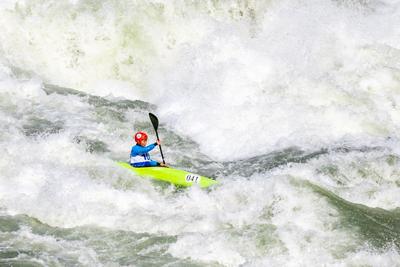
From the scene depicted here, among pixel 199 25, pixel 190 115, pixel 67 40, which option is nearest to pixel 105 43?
pixel 67 40

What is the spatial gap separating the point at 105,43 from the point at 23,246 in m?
7.88

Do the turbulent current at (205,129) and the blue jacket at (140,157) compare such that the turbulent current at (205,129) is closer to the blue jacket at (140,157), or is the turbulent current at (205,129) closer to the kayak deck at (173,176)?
the kayak deck at (173,176)

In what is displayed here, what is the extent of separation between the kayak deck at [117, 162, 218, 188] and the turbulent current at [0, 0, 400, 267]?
22cm

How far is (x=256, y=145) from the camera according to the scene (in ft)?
35.4

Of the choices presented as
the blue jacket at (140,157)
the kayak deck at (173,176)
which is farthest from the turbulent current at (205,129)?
the blue jacket at (140,157)

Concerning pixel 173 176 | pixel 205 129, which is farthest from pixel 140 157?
pixel 205 129

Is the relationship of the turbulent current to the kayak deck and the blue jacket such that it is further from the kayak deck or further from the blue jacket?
the blue jacket

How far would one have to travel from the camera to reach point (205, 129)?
1158 cm

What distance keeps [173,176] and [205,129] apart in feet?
8.99

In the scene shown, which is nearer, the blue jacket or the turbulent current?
the turbulent current

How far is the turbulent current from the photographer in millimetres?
6895

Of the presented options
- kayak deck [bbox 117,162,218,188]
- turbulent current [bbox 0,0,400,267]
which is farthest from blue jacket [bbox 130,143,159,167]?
turbulent current [bbox 0,0,400,267]

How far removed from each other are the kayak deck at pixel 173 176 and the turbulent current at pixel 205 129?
217mm

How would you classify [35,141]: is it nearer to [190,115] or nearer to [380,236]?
[190,115]
